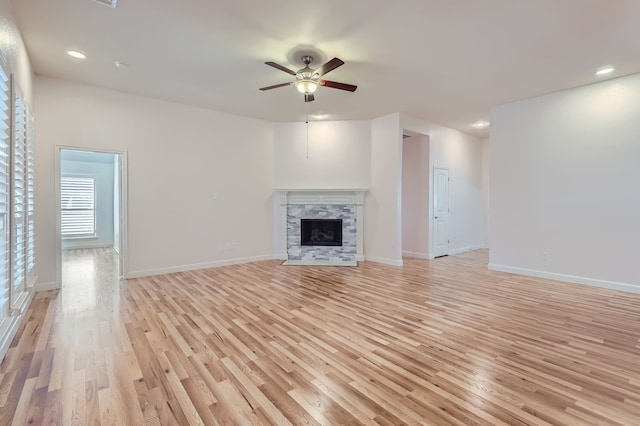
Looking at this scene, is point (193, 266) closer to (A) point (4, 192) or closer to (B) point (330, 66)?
(A) point (4, 192)

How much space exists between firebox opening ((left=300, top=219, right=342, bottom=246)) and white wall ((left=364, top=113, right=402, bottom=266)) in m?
0.62

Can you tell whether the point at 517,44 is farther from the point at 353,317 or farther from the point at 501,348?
the point at 353,317

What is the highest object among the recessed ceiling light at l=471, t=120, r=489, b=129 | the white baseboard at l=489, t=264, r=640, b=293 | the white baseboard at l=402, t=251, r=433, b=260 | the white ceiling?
the recessed ceiling light at l=471, t=120, r=489, b=129

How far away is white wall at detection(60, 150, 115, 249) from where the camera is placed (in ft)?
26.7

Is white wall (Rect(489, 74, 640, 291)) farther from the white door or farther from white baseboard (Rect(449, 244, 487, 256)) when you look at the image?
white baseboard (Rect(449, 244, 487, 256))

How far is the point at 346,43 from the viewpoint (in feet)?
10.4

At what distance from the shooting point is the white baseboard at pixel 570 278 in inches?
159

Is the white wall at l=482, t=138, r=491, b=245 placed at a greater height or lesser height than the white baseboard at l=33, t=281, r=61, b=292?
greater

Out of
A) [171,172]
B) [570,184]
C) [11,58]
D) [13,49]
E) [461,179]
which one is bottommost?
[570,184]

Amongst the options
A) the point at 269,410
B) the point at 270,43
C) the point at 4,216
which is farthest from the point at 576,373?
the point at 4,216

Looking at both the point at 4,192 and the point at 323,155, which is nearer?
the point at 4,192

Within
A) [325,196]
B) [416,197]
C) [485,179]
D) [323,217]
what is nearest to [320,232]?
[323,217]

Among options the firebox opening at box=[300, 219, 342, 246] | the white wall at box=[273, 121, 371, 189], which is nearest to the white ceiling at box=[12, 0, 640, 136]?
the white wall at box=[273, 121, 371, 189]

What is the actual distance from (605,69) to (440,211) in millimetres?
3542
